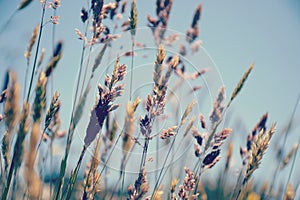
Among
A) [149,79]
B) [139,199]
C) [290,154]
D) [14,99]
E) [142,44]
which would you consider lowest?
[139,199]

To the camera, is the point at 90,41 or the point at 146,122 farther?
the point at 90,41

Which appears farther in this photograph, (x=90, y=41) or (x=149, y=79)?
(x=149, y=79)

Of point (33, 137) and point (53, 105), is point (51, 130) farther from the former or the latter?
point (33, 137)

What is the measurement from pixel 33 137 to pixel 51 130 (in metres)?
0.98

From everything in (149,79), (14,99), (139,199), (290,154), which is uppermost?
(149,79)

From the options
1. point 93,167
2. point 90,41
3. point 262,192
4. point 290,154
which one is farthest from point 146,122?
point 290,154

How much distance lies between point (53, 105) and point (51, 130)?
428 mm

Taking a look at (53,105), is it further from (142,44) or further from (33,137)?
(142,44)

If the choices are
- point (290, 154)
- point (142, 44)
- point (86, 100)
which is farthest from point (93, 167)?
point (290, 154)

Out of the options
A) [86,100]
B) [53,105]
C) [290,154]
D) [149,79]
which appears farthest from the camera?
[290,154]

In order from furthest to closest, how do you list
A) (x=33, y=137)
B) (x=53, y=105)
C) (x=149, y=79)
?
1. (x=149, y=79)
2. (x=53, y=105)
3. (x=33, y=137)

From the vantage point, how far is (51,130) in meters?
1.35

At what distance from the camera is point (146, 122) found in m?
1.01

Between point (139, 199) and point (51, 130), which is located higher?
point (51, 130)
